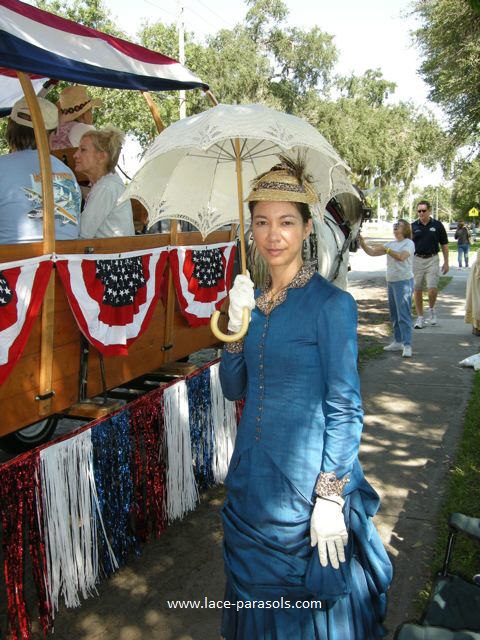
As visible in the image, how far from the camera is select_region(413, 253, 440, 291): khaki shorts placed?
998cm

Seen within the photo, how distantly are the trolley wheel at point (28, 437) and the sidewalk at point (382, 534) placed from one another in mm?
1270

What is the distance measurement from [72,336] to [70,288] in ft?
1.07

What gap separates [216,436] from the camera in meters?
4.36

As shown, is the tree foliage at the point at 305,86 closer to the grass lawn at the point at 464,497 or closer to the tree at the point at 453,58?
the tree at the point at 453,58

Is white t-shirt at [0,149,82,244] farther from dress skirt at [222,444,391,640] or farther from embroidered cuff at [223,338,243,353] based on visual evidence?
dress skirt at [222,444,391,640]

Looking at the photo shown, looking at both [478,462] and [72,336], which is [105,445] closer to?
[72,336]

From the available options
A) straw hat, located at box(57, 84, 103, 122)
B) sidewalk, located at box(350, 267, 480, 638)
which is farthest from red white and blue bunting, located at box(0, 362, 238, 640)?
straw hat, located at box(57, 84, 103, 122)

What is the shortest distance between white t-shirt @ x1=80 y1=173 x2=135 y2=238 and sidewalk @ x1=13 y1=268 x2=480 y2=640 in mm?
1986

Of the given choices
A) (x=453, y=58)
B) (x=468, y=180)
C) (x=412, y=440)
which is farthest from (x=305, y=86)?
(x=412, y=440)

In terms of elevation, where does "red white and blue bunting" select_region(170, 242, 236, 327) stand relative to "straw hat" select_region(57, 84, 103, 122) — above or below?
below

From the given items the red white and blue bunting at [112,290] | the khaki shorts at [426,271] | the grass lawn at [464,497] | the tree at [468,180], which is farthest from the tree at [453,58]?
the red white and blue bunting at [112,290]

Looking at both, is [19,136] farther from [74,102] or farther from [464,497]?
[464,497]

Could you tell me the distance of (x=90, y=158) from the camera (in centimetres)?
399

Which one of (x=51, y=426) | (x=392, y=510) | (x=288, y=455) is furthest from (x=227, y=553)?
(x=51, y=426)
